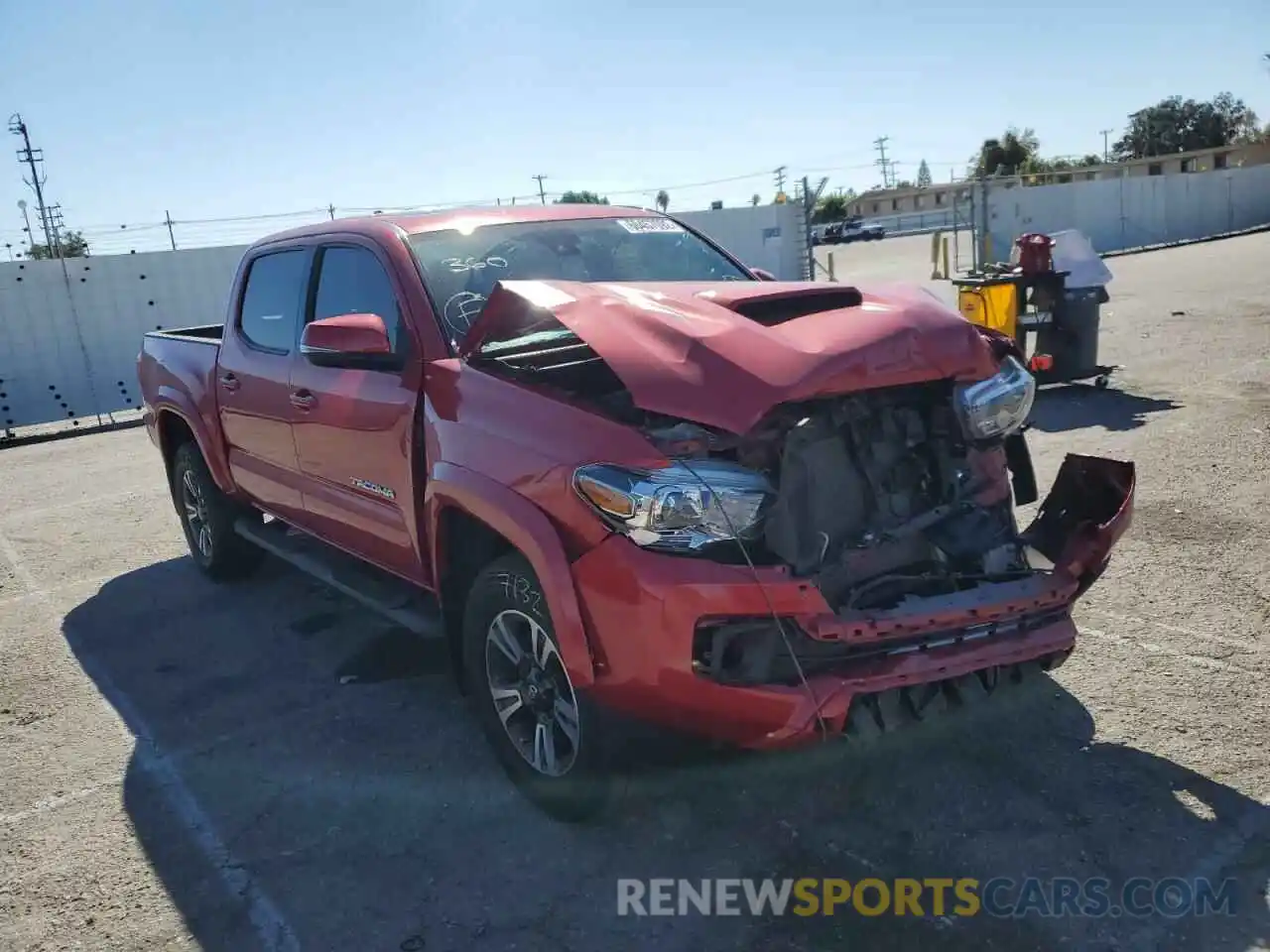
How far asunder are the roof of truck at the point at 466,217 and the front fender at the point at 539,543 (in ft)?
4.54

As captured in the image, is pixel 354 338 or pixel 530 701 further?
pixel 354 338

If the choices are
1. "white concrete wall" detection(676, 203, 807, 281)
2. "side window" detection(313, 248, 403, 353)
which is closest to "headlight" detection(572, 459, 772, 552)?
"side window" detection(313, 248, 403, 353)

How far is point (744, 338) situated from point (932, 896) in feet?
5.35

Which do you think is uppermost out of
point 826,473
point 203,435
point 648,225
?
point 648,225

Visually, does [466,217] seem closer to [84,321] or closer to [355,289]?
[355,289]

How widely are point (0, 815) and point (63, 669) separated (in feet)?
4.88

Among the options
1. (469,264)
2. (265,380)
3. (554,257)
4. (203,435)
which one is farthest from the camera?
(203,435)

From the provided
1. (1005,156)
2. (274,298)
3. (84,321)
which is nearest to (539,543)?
(274,298)

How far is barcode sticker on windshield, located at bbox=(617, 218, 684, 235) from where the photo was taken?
4.63m

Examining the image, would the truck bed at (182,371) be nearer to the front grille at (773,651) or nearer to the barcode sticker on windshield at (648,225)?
the barcode sticker on windshield at (648,225)

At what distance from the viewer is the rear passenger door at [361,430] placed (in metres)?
3.79

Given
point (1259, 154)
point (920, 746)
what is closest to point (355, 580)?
point (920, 746)

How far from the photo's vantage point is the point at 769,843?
3.13 meters

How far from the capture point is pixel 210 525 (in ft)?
20.1
